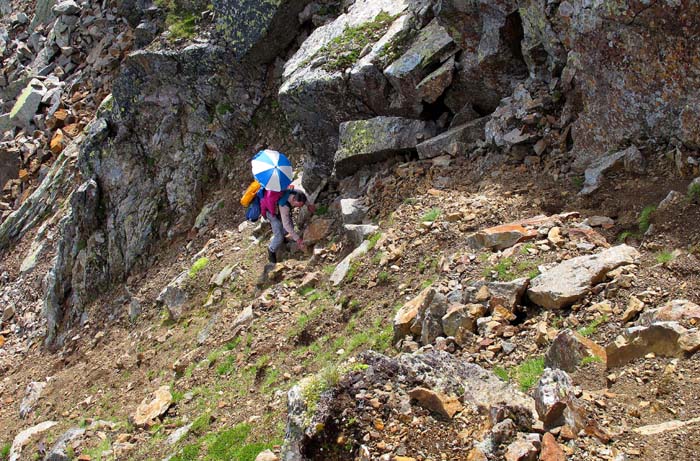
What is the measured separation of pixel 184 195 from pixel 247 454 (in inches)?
543

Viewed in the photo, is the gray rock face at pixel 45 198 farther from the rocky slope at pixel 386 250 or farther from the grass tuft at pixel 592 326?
the grass tuft at pixel 592 326

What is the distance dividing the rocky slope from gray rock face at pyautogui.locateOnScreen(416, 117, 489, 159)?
0.07m

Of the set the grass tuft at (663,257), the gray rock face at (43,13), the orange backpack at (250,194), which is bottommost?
the grass tuft at (663,257)

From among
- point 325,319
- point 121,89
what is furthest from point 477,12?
point 121,89

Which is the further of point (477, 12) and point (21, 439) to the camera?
point (21, 439)

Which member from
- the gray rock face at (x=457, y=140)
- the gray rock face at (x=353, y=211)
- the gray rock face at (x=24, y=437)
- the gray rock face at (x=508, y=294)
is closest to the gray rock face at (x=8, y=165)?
the gray rock face at (x=24, y=437)

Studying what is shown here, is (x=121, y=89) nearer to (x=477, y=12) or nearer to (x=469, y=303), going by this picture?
(x=477, y=12)

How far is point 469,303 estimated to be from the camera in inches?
354

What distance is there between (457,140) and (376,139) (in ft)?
6.72

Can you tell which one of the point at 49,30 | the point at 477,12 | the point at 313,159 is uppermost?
the point at 49,30

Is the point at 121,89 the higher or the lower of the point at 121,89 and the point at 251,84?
the higher

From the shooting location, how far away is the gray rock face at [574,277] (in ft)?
26.8

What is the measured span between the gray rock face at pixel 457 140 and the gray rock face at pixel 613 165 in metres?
2.93

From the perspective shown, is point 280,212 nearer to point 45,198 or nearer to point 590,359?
point 590,359
